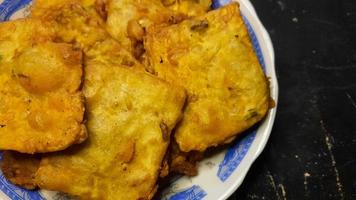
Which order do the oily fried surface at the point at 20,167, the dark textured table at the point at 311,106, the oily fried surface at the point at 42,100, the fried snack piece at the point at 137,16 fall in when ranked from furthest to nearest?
the dark textured table at the point at 311,106, the fried snack piece at the point at 137,16, the oily fried surface at the point at 20,167, the oily fried surface at the point at 42,100

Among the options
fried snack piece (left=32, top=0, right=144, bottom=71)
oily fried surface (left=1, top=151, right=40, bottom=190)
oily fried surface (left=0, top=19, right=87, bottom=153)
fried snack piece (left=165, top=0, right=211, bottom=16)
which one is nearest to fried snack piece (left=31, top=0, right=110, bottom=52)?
fried snack piece (left=32, top=0, right=144, bottom=71)

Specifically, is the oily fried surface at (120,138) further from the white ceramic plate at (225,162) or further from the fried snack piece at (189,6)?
the fried snack piece at (189,6)

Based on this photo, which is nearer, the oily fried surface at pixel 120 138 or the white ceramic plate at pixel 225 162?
the oily fried surface at pixel 120 138

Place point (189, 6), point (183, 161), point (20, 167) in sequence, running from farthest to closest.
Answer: point (189, 6), point (183, 161), point (20, 167)

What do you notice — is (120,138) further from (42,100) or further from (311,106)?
(311,106)

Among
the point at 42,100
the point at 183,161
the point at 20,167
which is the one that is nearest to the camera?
the point at 42,100

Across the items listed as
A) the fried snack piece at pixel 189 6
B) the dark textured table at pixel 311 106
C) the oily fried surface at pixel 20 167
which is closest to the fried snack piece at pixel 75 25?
the fried snack piece at pixel 189 6

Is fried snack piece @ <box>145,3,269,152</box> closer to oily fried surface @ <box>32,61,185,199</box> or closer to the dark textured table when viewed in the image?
oily fried surface @ <box>32,61,185,199</box>

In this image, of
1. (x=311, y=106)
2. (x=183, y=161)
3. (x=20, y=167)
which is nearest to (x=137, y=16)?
(x=183, y=161)
